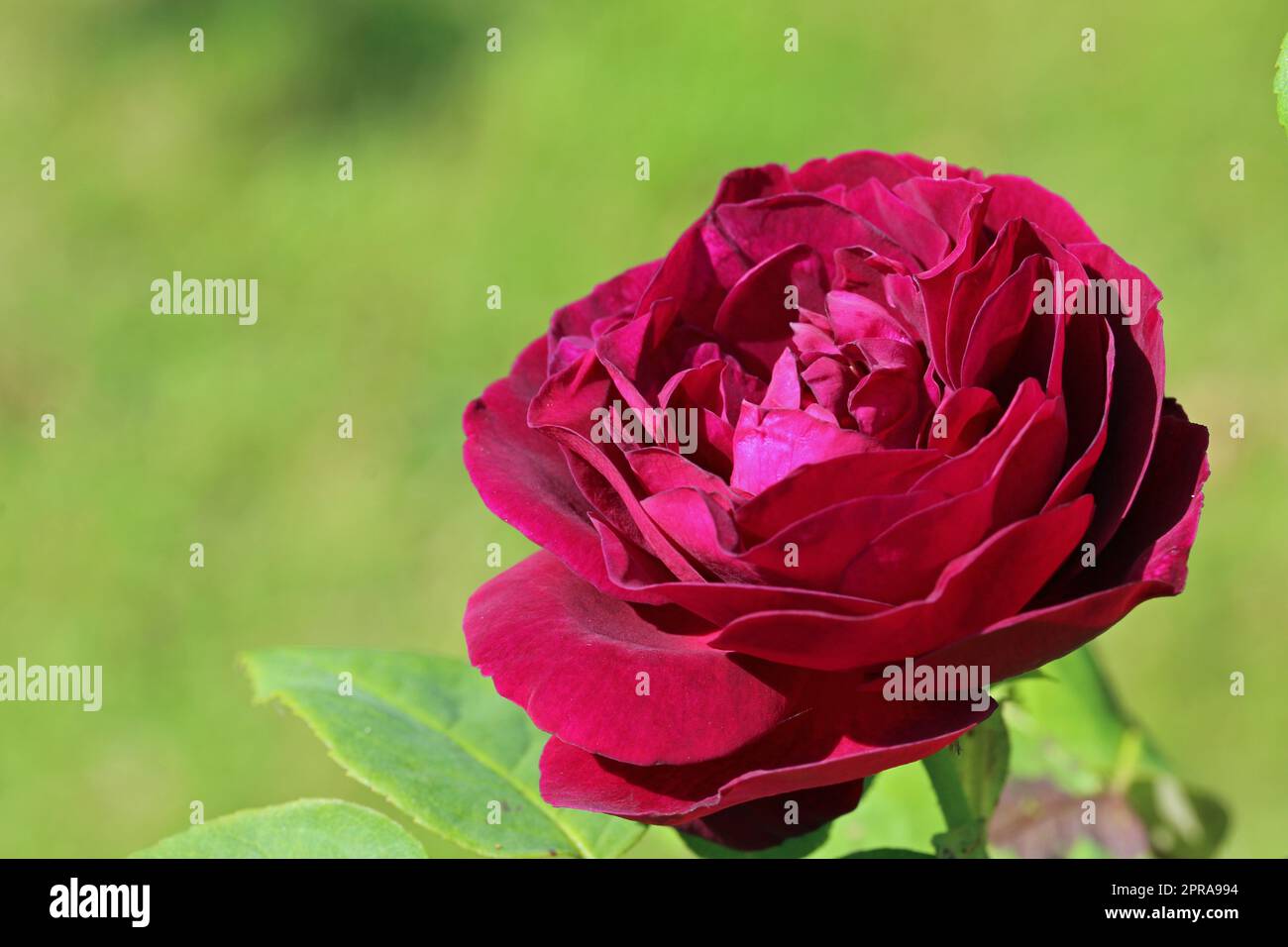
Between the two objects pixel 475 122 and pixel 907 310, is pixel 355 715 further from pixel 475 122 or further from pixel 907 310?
pixel 475 122

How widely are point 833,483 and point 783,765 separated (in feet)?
0.52

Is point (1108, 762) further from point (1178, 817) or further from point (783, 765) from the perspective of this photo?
point (783, 765)

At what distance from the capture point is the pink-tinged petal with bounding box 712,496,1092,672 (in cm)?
65

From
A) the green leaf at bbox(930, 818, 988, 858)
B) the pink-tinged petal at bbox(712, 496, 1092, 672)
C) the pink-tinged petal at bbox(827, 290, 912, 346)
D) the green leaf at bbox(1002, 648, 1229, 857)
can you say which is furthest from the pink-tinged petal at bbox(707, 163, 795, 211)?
the green leaf at bbox(1002, 648, 1229, 857)

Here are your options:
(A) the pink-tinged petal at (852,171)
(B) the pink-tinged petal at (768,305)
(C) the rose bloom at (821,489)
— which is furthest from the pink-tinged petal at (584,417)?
(A) the pink-tinged petal at (852,171)

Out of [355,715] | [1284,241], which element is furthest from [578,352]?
[1284,241]

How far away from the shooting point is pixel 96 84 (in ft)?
12.5

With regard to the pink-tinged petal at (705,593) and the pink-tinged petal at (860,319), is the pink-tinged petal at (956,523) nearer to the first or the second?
the pink-tinged petal at (705,593)

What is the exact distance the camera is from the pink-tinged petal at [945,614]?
0.65m

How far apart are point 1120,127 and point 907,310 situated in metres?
2.57

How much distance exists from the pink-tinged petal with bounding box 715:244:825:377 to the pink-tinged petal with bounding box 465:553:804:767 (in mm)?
193

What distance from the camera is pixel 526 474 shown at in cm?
84

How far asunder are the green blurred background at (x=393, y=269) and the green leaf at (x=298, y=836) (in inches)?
52.5

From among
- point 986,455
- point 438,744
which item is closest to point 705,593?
point 986,455
